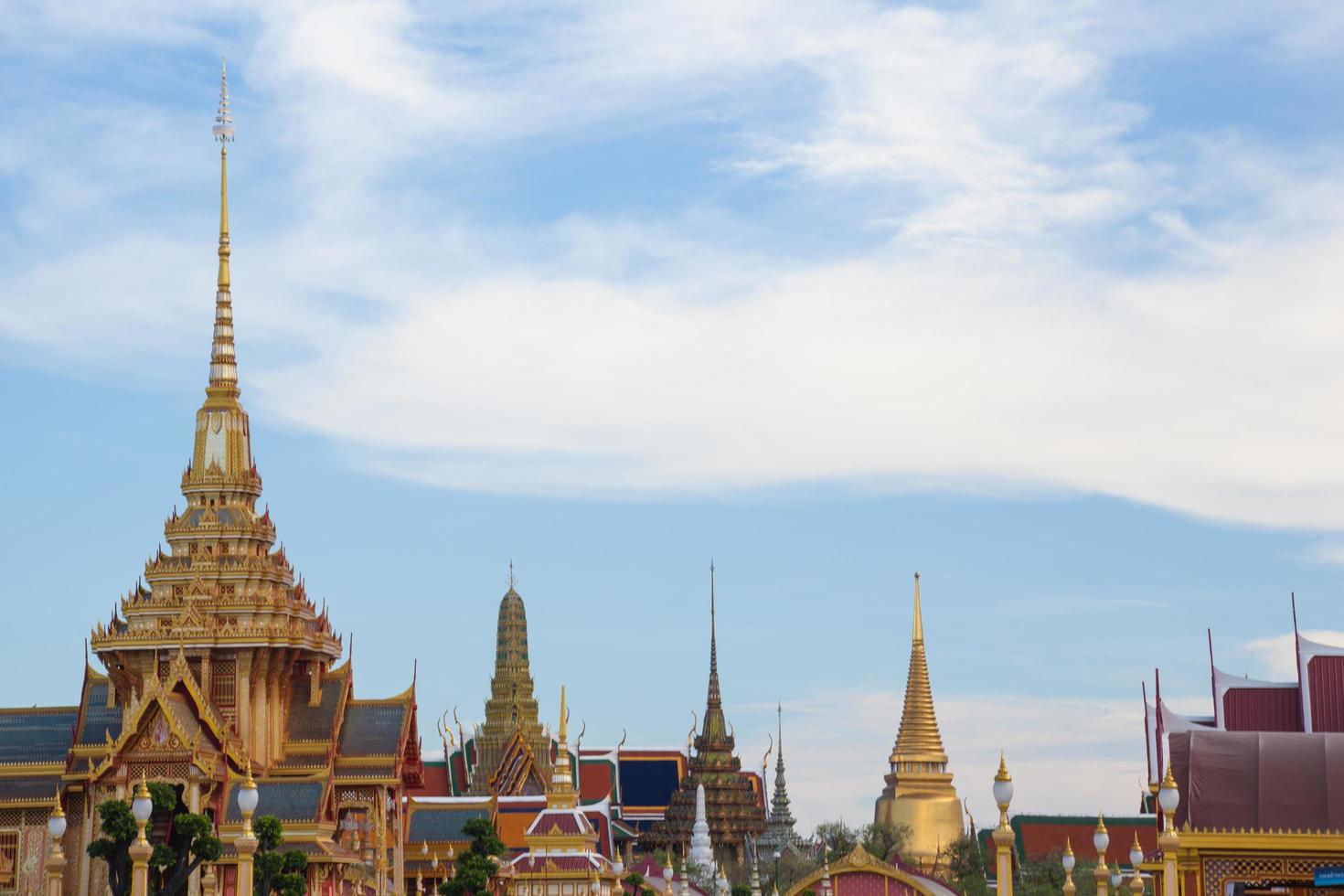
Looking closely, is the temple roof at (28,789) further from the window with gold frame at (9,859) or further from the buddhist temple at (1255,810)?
the buddhist temple at (1255,810)

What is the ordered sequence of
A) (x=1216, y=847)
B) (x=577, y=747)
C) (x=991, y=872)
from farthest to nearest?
(x=577, y=747) → (x=991, y=872) → (x=1216, y=847)

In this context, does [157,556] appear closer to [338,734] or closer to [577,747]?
[338,734]

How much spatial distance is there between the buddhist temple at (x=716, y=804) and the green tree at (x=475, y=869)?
115ft

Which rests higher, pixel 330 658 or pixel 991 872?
pixel 330 658

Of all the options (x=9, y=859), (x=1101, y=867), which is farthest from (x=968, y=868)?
(x=1101, y=867)

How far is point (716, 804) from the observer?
9650cm

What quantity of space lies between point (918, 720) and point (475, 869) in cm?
5276

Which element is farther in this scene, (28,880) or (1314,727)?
(28,880)

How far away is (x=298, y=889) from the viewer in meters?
49.6

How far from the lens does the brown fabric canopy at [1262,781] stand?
34.0 m

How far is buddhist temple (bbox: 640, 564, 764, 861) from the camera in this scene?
9500cm

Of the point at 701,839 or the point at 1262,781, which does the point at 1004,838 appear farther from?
the point at 701,839

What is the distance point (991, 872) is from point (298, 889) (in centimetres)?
4733

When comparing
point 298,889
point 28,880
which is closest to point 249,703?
point 28,880
